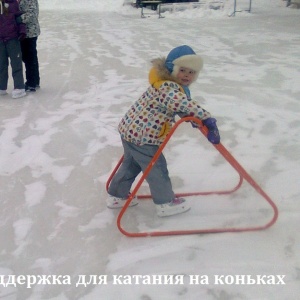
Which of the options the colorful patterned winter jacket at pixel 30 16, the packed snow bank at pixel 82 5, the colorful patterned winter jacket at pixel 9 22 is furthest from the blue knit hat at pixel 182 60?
the packed snow bank at pixel 82 5

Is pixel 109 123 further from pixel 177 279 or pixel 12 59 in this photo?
pixel 177 279

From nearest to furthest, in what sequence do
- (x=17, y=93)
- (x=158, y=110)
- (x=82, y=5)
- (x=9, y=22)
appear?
(x=158, y=110)
(x=9, y=22)
(x=17, y=93)
(x=82, y=5)

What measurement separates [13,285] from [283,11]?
52.4 ft

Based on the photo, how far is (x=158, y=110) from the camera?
277 cm

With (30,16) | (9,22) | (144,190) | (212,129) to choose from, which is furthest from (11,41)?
(212,129)

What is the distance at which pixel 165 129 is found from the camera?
2.84m

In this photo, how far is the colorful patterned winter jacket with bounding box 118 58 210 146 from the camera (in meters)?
2.64

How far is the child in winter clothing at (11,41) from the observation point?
5.39 meters

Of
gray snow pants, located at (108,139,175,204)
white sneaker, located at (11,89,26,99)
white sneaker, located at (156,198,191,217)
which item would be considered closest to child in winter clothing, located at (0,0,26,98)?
white sneaker, located at (11,89,26,99)

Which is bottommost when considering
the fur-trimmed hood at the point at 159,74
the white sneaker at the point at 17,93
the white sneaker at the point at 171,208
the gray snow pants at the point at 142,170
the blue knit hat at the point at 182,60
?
the white sneaker at the point at 17,93

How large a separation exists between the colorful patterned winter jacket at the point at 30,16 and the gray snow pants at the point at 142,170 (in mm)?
3249

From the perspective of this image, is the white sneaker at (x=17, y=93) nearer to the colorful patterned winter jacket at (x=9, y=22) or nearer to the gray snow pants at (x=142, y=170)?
the colorful patterned winter jacket at (x=9, y=22)

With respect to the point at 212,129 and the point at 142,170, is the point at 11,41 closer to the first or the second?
the point at 142,170

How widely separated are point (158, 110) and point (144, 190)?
0.81 m
